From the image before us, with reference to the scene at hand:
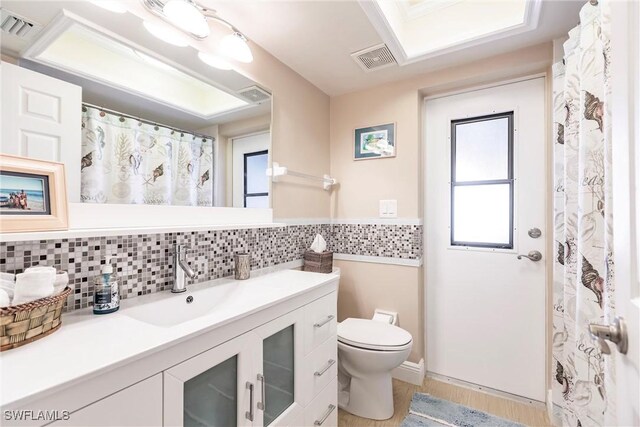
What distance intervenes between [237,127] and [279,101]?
0.45 metres

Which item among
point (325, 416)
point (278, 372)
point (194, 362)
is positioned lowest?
point (325, 416)

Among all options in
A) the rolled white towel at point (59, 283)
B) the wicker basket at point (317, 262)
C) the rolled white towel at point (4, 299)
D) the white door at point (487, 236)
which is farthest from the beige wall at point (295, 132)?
the rolled white towel at point (4, 299)

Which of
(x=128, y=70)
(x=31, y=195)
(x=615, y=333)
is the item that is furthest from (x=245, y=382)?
(x=128, y=70)

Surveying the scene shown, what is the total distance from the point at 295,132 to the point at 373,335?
1.43 metres

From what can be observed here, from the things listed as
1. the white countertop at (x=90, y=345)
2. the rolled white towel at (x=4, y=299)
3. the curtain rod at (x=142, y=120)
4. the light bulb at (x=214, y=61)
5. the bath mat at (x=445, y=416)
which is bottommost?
the bath mat at (x=445, y=416)

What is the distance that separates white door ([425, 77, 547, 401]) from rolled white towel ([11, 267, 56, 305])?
82.6 inches

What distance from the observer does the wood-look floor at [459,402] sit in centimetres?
166

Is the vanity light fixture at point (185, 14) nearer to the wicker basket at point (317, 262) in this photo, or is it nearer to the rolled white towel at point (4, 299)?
the rolled white towel at point (4, 299)

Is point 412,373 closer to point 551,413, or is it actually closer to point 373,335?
point 373,335

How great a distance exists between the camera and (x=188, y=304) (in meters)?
1.15

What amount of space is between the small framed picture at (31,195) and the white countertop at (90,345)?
0.31m

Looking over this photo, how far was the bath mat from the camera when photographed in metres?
Answer: 1.62

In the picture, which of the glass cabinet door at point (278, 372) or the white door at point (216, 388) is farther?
the glass cabinet door at point (278, 372)

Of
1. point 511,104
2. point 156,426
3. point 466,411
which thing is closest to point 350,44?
point 511,104
